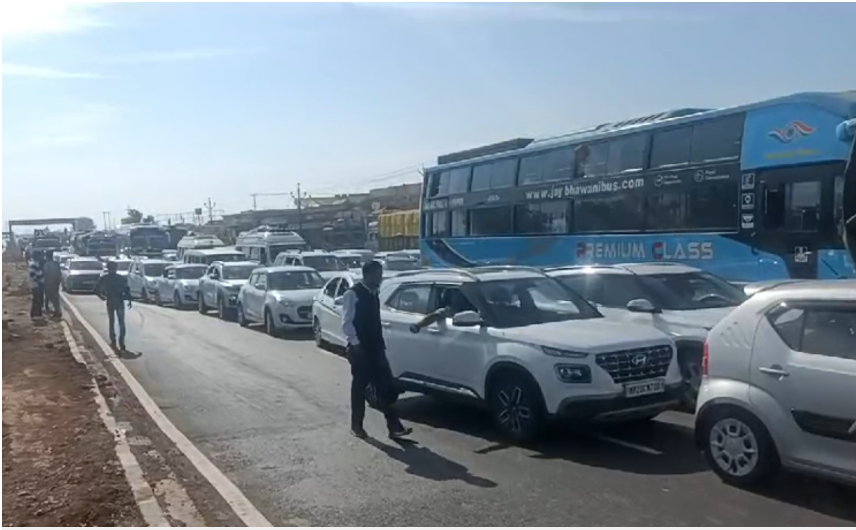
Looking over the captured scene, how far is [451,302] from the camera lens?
9.76 metres

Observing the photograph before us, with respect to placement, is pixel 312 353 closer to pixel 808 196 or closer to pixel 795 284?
pixel 808 196

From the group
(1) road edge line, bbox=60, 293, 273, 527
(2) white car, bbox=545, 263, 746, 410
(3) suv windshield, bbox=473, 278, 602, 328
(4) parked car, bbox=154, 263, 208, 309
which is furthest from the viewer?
(4) parked car, bbox=154, 263, 208, 309

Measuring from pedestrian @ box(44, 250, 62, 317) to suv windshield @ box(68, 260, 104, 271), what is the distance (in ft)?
52.4

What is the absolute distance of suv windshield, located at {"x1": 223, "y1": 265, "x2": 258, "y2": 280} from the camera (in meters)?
26.1

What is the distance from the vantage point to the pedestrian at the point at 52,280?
25766 mm

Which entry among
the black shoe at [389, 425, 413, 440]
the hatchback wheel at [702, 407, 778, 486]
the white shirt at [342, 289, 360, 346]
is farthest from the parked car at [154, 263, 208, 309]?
the hatchback wheel at [702, 407, 778, 486]

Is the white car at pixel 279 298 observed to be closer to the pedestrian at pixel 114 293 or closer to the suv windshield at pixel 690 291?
the pedestrian at pixel 114 293

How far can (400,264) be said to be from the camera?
26.1 metres

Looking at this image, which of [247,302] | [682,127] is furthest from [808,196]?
[247,302]

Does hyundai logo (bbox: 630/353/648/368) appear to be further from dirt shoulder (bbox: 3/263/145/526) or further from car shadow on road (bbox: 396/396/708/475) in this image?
dirt shoulder (bbox: 3/263/145/526)

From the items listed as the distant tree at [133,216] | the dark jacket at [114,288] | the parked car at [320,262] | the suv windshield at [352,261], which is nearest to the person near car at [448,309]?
the dark jacket at [114,288]

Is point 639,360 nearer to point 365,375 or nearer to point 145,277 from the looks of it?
point 365,375

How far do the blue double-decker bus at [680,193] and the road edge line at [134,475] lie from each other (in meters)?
7.68

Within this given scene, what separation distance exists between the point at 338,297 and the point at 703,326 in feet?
24.0
